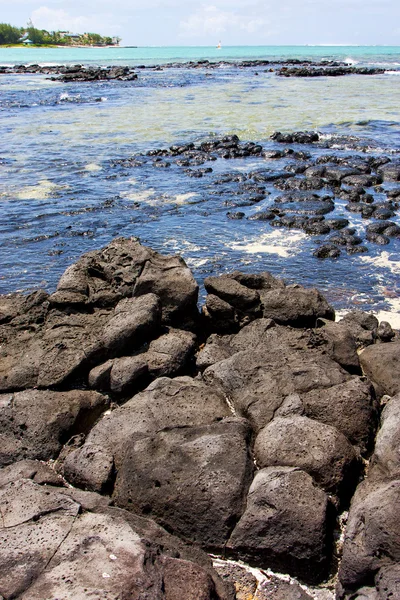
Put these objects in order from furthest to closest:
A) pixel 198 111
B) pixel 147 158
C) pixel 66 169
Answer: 1. pixel 198 111
2. pixel 147 158
3. pixel 66 169

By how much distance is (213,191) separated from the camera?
1981 centimetres

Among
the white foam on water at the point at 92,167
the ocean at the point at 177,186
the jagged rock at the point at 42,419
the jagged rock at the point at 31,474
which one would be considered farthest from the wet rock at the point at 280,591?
the white foam on water at the point at 92,167

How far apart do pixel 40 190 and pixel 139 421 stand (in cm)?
1543

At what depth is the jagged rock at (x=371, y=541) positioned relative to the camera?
4801mm

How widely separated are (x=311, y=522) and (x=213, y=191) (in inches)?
621

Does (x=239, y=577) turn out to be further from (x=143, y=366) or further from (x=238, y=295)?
(x=238, y=295)

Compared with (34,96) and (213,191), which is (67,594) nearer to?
(213,191)

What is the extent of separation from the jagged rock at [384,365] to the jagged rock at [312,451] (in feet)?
6.11

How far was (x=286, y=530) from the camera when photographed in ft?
17.2

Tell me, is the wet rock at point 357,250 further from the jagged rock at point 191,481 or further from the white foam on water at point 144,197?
the jagged rock at point 191,481

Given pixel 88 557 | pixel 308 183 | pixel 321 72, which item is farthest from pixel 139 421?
pixel 321 72

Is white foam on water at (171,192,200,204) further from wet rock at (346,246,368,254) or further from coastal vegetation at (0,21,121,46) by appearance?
coastal vegetation at (0,21,121,46)

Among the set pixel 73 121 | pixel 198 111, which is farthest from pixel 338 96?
pixel 73 121

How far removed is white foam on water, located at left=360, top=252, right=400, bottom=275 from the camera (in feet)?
43.4
